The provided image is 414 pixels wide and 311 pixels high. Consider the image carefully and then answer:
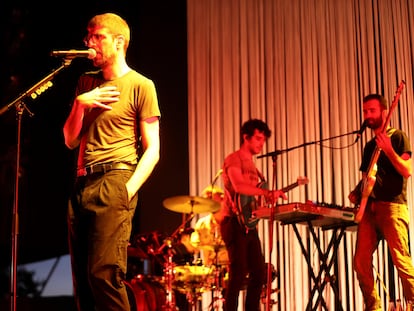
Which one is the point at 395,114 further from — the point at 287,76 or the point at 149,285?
the point at 149,285

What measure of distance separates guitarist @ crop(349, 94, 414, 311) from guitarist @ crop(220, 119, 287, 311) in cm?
81

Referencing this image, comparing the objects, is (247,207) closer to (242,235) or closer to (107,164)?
(242,235)

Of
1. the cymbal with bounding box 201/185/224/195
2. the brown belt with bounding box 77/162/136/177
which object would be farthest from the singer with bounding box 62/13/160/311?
the cymbal with bounding box 201/185/224/195

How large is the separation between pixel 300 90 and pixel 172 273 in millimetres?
2507

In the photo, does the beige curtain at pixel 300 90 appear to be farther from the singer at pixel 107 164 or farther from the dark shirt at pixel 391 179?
the singer at pixel 107 164

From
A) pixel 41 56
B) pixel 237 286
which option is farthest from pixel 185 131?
pixel 237 286

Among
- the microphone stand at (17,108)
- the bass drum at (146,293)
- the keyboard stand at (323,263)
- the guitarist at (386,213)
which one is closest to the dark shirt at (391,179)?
the guitarist at (386,213)

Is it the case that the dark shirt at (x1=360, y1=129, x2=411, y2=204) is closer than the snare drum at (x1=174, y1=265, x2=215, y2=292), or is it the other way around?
the dark shirt at (x1=360, y1=129, x2=411, y2=204)

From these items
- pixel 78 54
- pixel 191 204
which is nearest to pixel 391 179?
pixel 191 204

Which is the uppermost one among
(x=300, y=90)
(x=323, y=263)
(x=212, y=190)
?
(x=300, y=90)

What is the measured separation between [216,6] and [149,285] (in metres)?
3.42

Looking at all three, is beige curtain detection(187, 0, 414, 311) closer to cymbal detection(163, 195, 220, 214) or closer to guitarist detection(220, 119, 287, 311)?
cymbal detection(163, 195, 220, 214)

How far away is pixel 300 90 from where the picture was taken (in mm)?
7809

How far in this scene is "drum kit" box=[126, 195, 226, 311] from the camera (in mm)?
6758
